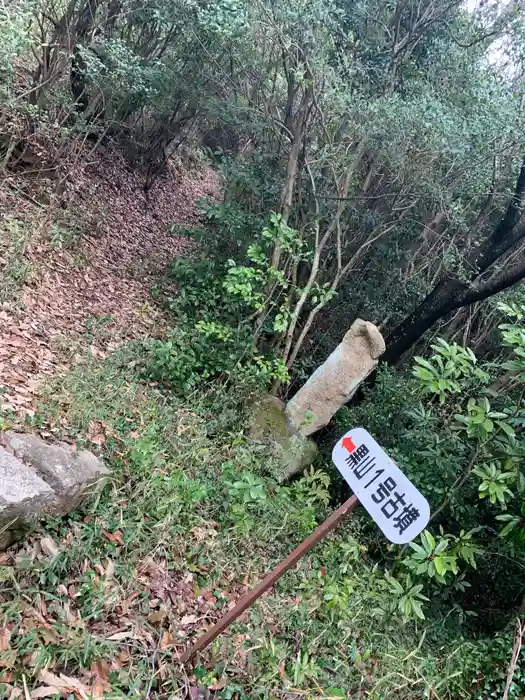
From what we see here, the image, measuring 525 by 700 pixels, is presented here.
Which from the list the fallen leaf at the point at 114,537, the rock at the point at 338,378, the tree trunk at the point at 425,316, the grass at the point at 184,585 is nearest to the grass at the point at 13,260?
the grass at the point at 184,585

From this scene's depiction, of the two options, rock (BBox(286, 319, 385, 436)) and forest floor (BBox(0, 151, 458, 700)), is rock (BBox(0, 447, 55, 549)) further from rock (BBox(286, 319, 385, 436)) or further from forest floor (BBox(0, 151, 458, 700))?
rock (BBox(286, 319, 385, 436))

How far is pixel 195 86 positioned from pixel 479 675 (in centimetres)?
734

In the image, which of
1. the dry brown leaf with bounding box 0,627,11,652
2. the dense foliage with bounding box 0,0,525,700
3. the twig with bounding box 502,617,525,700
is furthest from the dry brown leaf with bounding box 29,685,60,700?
the twig with bounding box 502,617,525,700

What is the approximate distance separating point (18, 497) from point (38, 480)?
212 millimetres

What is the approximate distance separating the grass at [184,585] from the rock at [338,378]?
83 centimetres

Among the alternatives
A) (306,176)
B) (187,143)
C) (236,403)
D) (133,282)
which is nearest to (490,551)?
(236,403)

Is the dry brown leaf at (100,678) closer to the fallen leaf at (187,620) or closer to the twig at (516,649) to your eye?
the fallen leaf at (187,620)

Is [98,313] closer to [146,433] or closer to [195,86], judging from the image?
[146,433]

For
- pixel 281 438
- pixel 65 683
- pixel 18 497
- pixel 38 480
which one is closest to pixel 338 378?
pixel 281 438

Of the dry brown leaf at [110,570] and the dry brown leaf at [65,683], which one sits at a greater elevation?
the dry brown leaf at [65,683]

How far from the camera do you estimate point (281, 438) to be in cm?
554

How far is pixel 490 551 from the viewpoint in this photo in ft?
14.8

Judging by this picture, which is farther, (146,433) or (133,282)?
(133,282)

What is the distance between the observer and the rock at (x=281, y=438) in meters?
5.38
